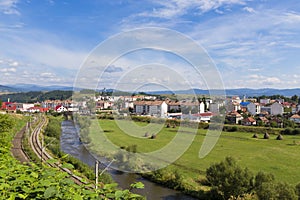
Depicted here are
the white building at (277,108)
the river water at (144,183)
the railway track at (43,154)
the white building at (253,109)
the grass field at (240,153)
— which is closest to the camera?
the railway track at (43,154)

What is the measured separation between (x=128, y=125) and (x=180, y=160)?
4994 mm

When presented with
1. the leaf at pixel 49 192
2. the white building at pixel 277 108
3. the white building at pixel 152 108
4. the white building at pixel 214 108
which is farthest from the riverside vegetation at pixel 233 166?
the white building at pixel 277 108

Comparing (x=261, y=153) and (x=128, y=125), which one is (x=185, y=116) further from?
(x=128, y=125)

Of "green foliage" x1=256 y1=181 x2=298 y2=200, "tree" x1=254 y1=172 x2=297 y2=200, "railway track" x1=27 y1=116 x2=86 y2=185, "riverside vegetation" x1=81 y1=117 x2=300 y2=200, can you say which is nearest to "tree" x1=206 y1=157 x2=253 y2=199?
"riverside vegetation" x1=81 y1=117 x2=300 y2=200

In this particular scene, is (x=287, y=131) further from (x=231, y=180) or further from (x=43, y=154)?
(x=43, y=154)

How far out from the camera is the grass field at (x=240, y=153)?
42.1 feet

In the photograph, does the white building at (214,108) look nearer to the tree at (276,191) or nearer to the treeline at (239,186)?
Answer: the treeline at (239,186)

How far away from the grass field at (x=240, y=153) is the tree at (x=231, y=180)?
200 centimetres

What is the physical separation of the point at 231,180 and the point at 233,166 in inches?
19.2

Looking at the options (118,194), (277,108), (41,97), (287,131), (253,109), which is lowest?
(287,131)

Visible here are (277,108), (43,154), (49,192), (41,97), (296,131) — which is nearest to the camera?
(49,192)

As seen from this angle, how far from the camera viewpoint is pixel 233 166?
9.30 meters

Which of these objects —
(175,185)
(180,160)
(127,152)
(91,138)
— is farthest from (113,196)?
(91,138)

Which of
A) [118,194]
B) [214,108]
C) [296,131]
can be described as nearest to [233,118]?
[214,108]
